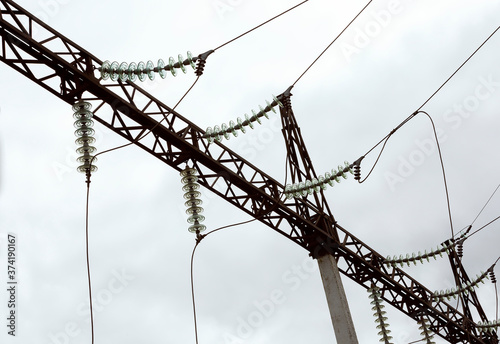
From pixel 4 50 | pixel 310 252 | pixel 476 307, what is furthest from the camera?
pixel 476 307

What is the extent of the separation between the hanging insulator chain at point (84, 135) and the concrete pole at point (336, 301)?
223 inches

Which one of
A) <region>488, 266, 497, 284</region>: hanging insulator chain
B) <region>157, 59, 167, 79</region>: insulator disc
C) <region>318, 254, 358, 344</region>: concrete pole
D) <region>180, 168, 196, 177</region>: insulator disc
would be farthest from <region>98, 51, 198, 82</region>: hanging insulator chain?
<region>488, 266, 497, 284</region>: hanging insulator chain

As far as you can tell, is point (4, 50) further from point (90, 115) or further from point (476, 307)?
point (476, 307)

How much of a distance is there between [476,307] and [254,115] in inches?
397

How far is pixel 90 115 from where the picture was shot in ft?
40.0

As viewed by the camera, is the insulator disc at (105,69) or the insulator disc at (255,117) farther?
the insulator disc at (255,117)

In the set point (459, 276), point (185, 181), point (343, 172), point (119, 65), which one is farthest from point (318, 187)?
point (459, 276)

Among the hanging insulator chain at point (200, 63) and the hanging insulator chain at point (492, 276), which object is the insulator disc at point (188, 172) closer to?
the hanging insulator chain at point (200, 63)

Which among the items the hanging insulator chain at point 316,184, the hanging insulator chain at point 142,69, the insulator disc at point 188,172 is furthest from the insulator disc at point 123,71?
the hanging insulator chain at point 316,184

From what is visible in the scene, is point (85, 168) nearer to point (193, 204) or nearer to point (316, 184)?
point (193, 204)

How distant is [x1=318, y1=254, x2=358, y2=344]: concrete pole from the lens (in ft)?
49.3

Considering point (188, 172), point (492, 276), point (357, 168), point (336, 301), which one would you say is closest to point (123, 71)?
point (188, 172)

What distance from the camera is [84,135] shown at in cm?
1195

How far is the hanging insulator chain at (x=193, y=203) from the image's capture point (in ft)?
42.7
